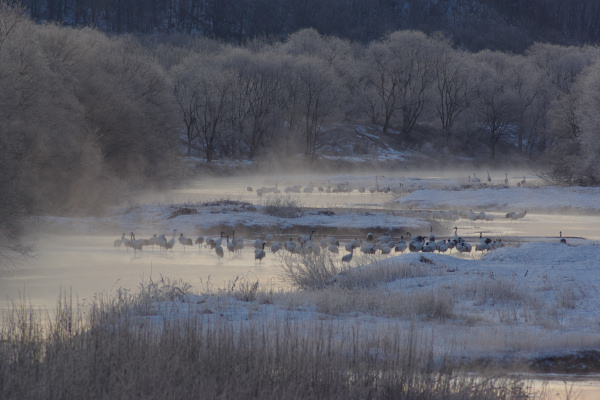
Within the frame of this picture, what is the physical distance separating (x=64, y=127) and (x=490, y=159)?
2215 inches

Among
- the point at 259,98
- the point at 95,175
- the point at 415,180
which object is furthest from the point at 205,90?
the point at 95,175

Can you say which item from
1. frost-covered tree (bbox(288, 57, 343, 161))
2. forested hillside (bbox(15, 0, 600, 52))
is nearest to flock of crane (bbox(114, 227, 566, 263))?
frost-covered tree (bbox(288, 57, 343, 161))

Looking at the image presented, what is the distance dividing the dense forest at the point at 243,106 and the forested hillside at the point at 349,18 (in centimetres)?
2049

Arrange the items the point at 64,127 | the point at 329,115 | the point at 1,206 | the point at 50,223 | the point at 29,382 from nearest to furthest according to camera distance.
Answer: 1. the point at 29,382
2. the point at 1,206
3. the point at 50,223
4. the point at 64,127
5. the point at 329,115

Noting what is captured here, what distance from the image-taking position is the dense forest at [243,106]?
947 inches

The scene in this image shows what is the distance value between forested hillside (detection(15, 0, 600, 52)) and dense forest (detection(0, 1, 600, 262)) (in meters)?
20.5

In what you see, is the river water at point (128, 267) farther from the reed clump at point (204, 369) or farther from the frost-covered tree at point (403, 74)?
the frost-covered tree at point (403, 74)

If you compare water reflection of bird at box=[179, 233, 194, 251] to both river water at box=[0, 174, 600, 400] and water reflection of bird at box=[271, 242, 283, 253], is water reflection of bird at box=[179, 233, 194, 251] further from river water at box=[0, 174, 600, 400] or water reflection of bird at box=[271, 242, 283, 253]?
water reflection of bird at box=[271, 242, 283, 253]

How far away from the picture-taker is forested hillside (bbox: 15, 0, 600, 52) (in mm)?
115312

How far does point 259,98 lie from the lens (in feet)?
213

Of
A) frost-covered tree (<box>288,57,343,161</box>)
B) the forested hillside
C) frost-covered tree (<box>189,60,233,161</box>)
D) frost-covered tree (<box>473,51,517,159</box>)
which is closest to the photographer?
frost-covered tree (<box>189,60,233,161</box>)

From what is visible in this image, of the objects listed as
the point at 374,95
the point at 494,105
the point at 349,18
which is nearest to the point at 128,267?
the point at 494,105

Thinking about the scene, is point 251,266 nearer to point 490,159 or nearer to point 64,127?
point 64,127

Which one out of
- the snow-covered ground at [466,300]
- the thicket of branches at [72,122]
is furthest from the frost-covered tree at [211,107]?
the snow-covered ground at [466,300]
